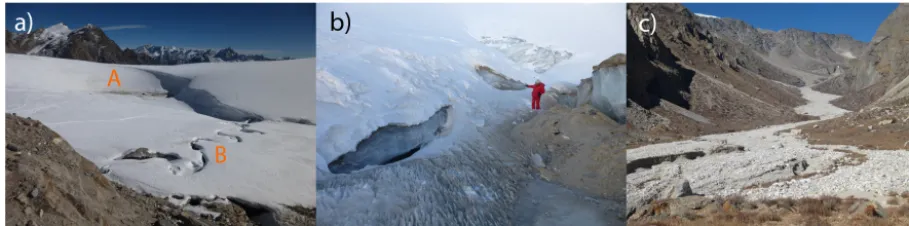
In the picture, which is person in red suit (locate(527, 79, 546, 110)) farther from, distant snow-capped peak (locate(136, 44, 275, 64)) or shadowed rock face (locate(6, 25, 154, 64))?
shadowed rock face (locate(6, 25, 154, 64))

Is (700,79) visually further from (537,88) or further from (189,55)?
(189,55)

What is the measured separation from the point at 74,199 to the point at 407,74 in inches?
71.8

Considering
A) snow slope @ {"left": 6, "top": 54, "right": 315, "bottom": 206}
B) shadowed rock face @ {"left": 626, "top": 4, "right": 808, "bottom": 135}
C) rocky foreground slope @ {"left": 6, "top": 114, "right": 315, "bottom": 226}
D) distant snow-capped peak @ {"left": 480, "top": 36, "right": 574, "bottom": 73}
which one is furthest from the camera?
shadowed rock face @ {"left": 626, "top": 4, "right": 808, "bottom": 135}

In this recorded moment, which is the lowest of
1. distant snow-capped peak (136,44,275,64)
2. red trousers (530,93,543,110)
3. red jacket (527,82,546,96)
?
red trousers (530,93,543,110)

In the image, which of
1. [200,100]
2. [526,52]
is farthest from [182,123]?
[526,52]

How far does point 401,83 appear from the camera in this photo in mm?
3562

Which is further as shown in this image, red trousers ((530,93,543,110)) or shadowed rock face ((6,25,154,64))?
red trousers ((530,93,543,110))

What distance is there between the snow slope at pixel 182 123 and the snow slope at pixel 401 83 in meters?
0.15

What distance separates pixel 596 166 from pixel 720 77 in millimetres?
10942

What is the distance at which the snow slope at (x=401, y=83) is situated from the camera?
11.3 feet

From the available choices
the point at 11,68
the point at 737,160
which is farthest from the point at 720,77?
the point at 11,68

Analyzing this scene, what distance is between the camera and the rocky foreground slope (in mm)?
3100

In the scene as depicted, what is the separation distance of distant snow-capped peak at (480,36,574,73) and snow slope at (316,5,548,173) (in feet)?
0.12

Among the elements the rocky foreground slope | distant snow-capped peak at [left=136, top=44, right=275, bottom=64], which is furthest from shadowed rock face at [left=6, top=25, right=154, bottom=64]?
the rocky foreground slope
